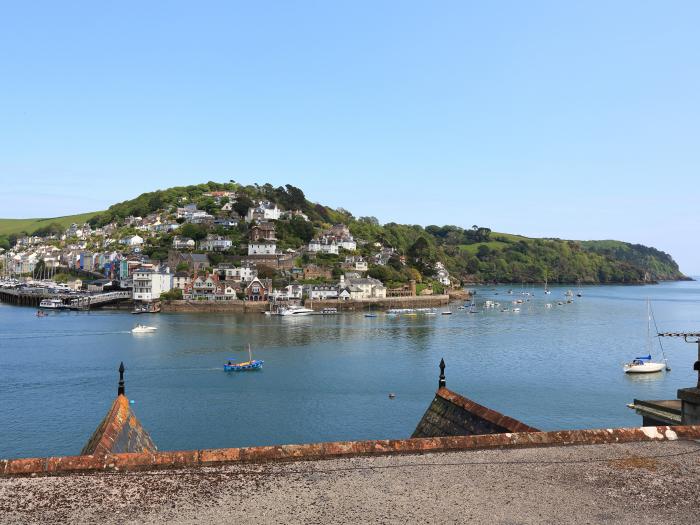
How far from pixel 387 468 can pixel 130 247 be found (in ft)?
459

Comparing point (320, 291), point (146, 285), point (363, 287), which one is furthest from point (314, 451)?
point (363, 287)

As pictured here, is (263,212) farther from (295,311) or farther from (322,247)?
(295,311)

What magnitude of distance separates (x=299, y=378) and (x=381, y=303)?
203 ft

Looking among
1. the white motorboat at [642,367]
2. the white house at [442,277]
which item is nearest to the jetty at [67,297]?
the white house at [442,277]

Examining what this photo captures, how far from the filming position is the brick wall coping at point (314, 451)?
6734 millimetres

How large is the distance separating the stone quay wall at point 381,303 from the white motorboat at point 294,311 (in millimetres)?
4758

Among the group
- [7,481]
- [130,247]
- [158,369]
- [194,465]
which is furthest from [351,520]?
[130,247]

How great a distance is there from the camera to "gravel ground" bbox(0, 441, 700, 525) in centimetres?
565

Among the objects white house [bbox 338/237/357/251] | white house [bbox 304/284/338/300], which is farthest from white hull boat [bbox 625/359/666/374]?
white house [bbox 338/237/357/251]

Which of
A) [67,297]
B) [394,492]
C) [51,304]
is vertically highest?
[67,297]

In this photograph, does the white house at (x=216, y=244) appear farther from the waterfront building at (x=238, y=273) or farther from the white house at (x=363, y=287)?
the white house at (x=363, y=287)

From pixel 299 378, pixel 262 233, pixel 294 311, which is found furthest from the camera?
pixel 262 233

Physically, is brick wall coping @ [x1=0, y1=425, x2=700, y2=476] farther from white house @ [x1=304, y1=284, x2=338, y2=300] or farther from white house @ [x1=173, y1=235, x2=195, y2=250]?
white house @ [x1=173, y1=235, x2=195, y2=250]

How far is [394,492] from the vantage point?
6.21 metres
